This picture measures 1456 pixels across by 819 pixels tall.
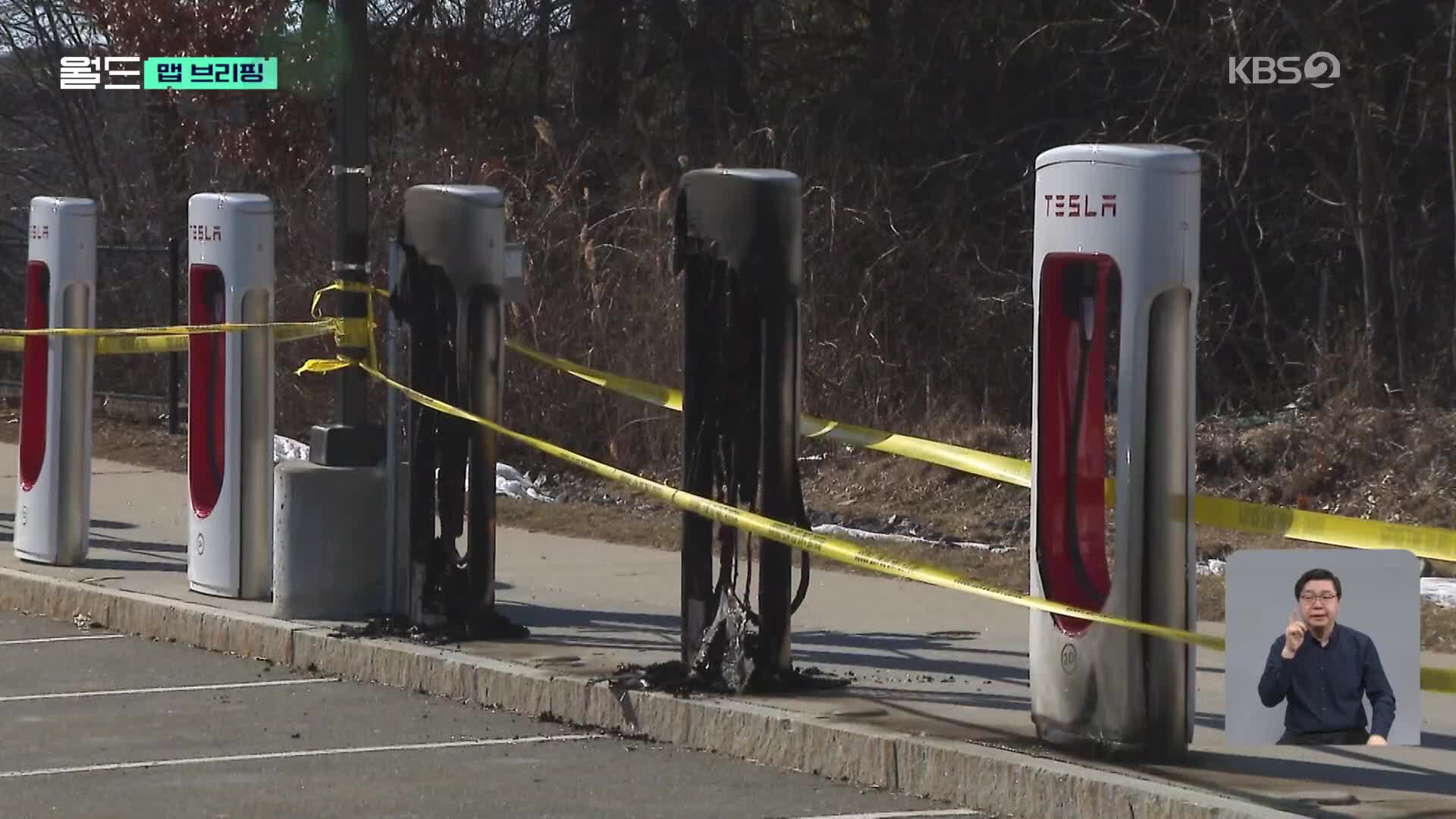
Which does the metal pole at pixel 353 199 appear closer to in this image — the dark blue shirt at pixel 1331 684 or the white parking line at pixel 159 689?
the white parking line at pixel 159 689

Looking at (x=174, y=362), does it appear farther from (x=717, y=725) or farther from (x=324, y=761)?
(x=717, y=725)

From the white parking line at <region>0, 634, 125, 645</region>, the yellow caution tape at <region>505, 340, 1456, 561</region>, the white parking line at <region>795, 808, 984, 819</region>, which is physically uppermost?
the yellow caution tape at <region>505, 340, 1456, 561</region>

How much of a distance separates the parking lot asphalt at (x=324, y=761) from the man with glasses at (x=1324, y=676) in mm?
1194

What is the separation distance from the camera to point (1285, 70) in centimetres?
1836

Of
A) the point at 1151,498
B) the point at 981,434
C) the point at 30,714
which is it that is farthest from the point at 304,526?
the point at 981,434

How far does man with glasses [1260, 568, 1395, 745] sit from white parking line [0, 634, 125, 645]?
20.3ft

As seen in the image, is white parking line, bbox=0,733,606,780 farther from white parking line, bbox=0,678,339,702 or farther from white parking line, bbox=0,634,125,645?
white parking line, bbox=0,634,125,645

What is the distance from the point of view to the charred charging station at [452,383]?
8.55 metres

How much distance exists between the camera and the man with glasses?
17.9ft

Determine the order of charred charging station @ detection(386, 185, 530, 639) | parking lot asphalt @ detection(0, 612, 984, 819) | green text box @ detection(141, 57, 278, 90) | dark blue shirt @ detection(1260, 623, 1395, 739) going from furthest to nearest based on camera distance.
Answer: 1. green text box @ detection(141, 57, 278, 90)
2. charred charging station @ detection(386, 185, 530, 639)
3. parking lot asphalt @ detection(0, 612, 984, 819)
4. dark blue shirt @ detection(1260, 623, 1395, 739)

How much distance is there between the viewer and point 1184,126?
19.9 meters

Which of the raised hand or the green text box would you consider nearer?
the raised hand

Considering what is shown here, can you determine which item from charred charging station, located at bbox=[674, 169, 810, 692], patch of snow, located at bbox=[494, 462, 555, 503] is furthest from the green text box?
charred charging station, located at bbox=[674, 169, 810, 692]

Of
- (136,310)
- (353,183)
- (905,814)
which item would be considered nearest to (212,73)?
(136,310)
